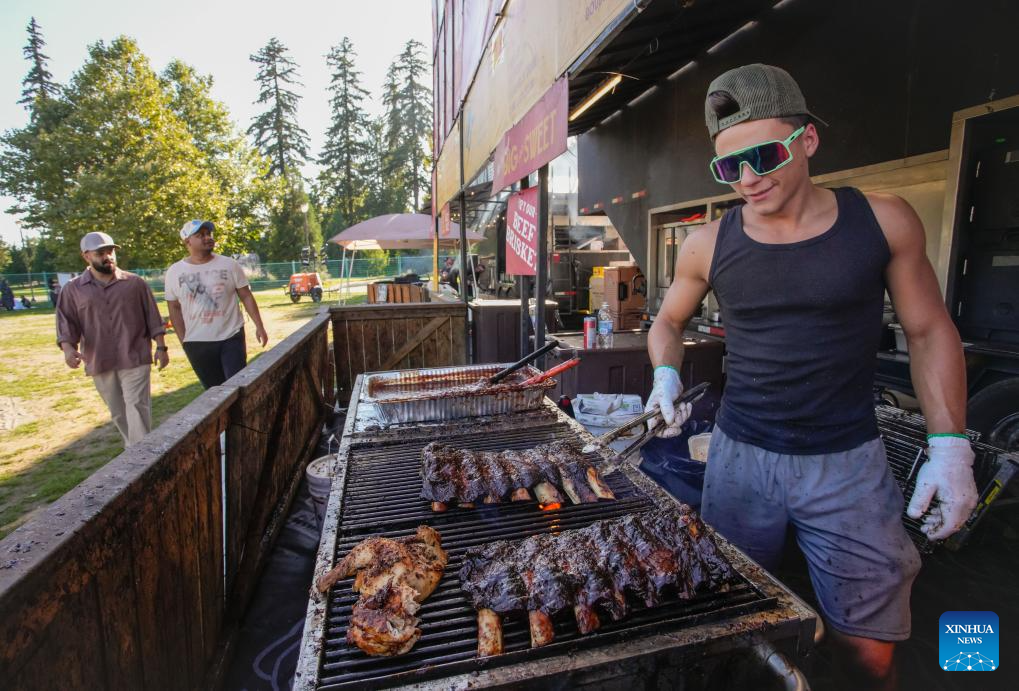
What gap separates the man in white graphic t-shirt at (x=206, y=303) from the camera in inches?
203

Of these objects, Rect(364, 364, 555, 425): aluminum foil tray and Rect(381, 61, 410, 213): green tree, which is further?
Rect(381, 61, 410, 213): green tree

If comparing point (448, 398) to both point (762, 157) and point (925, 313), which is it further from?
point (925, 313)

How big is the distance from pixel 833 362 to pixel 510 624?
4.92 ft

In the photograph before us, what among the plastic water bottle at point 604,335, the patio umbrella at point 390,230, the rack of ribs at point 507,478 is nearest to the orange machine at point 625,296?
the plastic water bottle at point 604,335

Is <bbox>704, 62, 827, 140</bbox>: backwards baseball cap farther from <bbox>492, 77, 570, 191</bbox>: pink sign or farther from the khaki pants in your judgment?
the khaki pants

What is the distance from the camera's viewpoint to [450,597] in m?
1.63

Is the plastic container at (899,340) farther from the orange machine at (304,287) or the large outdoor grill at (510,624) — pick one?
the orange machine at (304,287)

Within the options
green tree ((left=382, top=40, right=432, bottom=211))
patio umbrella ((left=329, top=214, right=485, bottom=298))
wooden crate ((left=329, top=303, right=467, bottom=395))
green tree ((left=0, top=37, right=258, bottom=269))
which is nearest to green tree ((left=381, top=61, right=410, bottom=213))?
green tree ((left=382, top=40, right=432, bottom=211))

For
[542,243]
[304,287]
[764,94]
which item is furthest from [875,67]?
[304,287]

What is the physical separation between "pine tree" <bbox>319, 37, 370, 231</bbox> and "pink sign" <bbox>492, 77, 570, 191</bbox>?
49.6 m

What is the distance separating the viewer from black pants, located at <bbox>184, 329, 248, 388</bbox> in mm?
5254

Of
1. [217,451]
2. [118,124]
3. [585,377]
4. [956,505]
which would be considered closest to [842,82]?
[585,377]

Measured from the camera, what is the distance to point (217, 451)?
2.71m

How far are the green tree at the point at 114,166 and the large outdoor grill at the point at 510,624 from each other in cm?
3144
